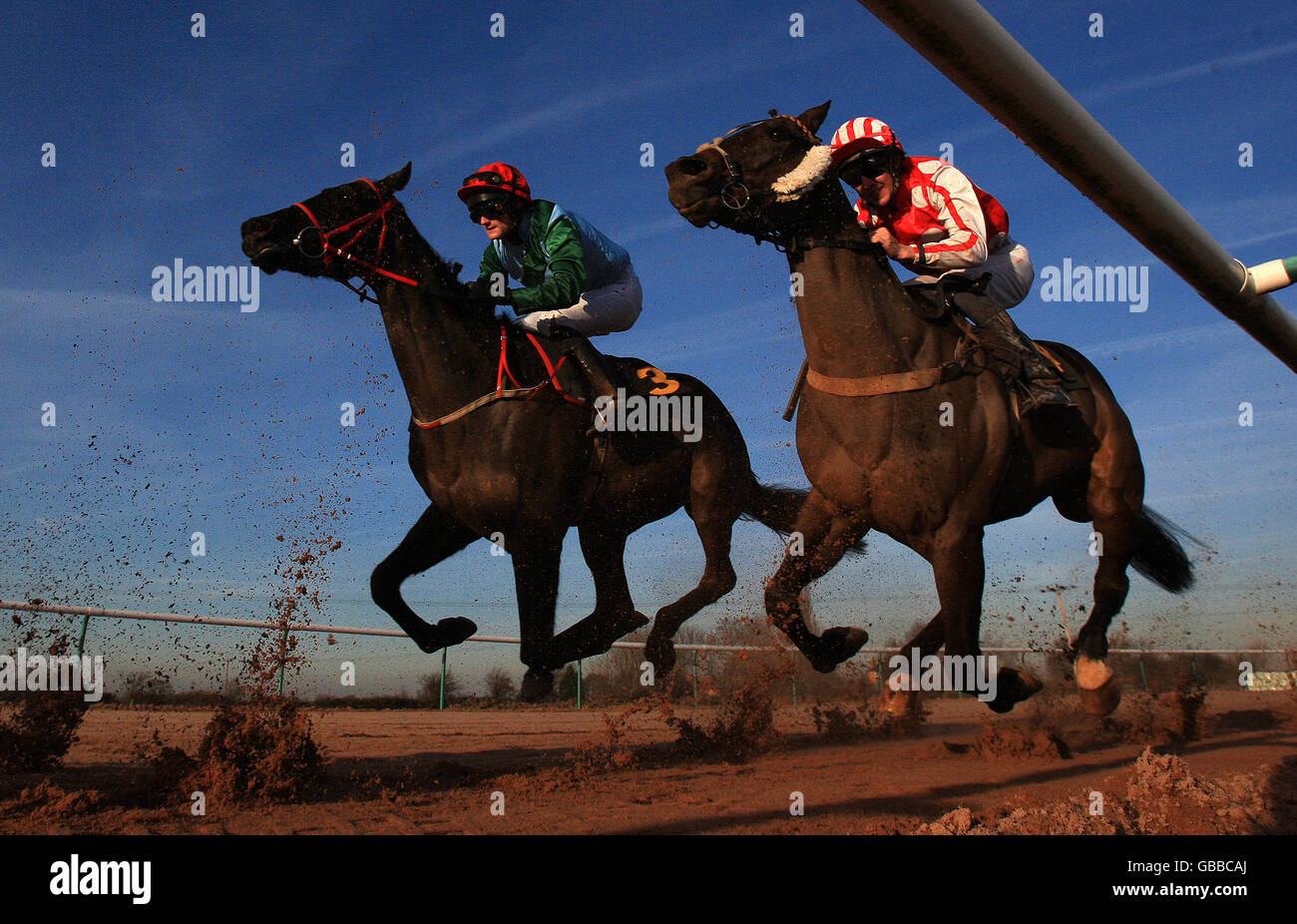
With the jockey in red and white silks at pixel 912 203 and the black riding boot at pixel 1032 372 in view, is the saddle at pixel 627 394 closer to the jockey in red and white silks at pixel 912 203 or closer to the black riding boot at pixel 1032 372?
the jockey in red and white silks at pixel 912 203

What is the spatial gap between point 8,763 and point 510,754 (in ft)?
10.1

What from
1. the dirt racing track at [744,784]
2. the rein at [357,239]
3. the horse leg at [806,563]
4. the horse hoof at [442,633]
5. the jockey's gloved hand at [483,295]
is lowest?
the dirt racing track at [744,784]

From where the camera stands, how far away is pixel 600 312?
249 inches

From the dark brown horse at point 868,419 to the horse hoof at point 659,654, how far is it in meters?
0.98

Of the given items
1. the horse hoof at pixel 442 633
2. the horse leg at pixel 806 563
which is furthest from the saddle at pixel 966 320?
the horse hoof at pixel 442 633

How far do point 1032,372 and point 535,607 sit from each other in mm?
2998

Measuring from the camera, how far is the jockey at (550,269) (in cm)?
574

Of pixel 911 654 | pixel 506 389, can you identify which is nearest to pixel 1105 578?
pixel 911 654

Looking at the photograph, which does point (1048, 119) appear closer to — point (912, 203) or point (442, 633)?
point (912, 203)

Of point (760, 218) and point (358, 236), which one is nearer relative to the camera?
point (760, 218)

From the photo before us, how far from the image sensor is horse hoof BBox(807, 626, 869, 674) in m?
5.20

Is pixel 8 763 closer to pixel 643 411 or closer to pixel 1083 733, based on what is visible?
pixel 643 411

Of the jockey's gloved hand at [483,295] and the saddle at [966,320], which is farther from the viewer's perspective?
the jockey's gloved hand at [483,295]
